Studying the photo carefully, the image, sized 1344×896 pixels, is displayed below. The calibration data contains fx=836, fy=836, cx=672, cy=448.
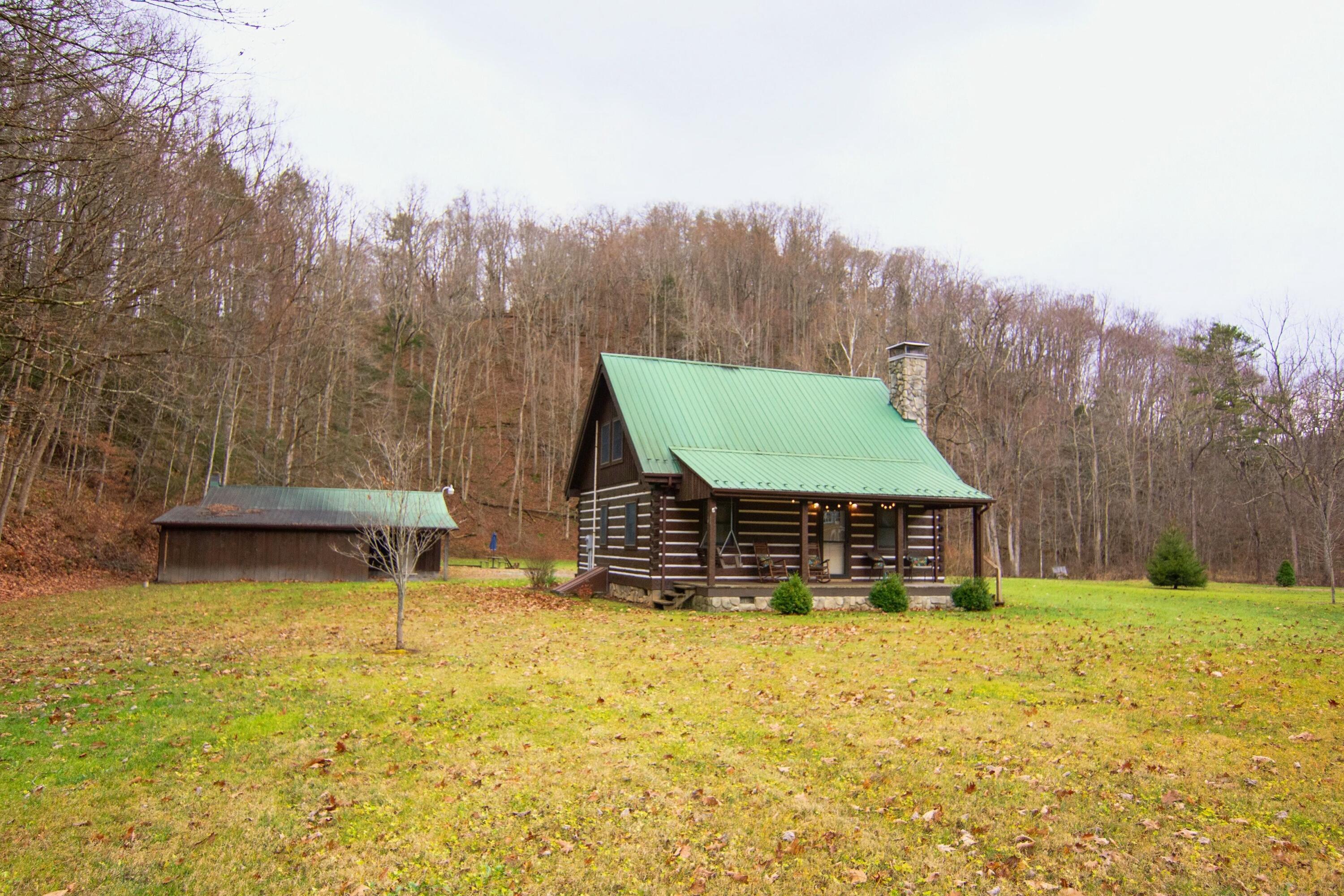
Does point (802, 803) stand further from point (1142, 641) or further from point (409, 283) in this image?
point (409, 283)

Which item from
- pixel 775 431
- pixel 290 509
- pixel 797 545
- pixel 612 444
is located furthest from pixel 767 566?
pixel 290 509

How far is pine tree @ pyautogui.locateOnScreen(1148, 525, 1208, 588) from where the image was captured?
29.5 meters

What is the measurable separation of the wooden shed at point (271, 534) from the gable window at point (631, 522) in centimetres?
694

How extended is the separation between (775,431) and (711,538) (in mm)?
5301

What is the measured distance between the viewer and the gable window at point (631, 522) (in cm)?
2255

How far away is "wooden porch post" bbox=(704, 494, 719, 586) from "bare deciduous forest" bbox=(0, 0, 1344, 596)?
10.8m

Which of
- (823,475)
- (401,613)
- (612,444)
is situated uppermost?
(612,444)

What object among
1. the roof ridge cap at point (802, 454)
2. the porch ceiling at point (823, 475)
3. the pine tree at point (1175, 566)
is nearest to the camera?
the porch ceiling at point (823, 475)

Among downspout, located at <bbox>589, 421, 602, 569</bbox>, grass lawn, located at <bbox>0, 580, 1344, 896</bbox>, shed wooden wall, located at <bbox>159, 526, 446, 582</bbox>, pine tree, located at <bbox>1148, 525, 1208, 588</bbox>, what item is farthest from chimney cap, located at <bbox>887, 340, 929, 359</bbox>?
shed wooden wall, located at <bbox>159, 526, 446, 582</bbox>

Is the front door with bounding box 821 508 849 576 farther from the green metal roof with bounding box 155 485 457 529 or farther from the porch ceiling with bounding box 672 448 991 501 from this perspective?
the green metal roof with bounding box 155 485 457 529

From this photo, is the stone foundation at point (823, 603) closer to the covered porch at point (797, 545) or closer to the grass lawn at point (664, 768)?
the covered porch at point (797, 545)

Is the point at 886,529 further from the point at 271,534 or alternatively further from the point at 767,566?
the point at 271,534

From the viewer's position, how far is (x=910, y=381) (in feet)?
85.4

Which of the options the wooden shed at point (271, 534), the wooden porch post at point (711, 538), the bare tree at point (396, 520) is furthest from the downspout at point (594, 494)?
the wooden porch post at point (711, 538)
